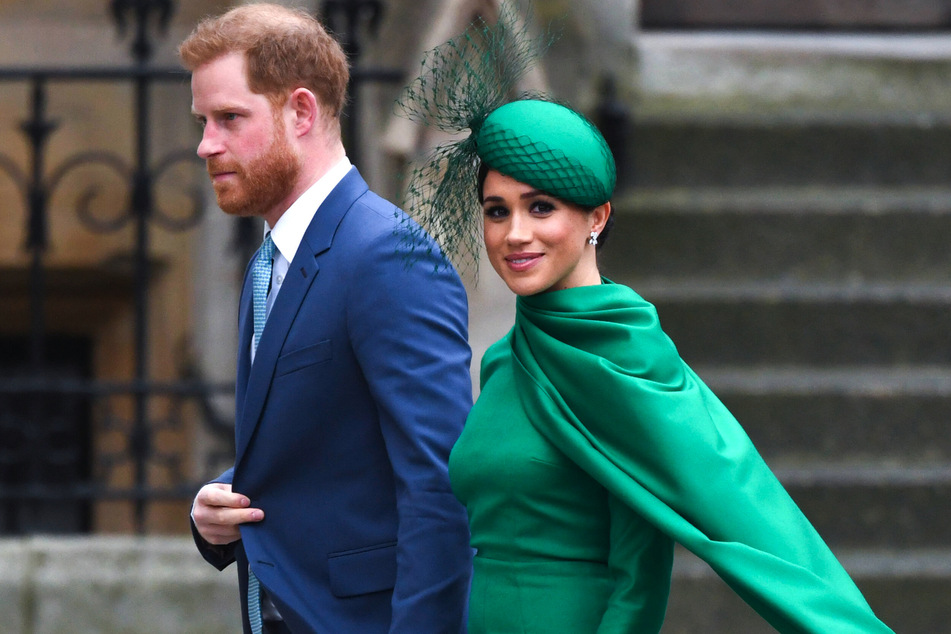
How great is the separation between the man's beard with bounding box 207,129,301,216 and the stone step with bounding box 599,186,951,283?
3.37 metres

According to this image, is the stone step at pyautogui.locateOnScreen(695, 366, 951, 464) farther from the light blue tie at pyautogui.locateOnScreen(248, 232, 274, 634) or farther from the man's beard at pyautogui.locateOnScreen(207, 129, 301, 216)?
the man's beard at pyautogui.locateOnScreen(207, 129, 301, 216)

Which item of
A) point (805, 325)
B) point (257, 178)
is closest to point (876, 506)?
point (805, 325)

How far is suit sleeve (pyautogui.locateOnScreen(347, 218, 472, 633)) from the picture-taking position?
2.34 m

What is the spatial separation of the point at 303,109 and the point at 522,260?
0.50 m

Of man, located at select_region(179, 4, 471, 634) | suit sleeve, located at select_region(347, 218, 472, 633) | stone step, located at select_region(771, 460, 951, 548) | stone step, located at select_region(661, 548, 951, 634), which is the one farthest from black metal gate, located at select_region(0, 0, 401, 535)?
suit sleeve, located at select_region(347, 218, 472, 633)

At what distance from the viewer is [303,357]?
245cm

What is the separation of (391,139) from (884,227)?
6.88 ft

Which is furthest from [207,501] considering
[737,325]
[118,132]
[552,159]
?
[118,132]

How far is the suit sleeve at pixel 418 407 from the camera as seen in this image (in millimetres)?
2340

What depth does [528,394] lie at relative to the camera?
7.57ft

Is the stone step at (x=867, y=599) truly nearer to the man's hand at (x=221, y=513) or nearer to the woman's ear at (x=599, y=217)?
the man's hand at (x=221, y=513)

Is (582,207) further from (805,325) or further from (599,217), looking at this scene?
(805,325)

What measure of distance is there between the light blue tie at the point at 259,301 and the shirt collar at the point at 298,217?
4 centimetres

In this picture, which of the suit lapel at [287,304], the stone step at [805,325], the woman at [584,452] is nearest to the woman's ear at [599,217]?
the woman at [584,452]
